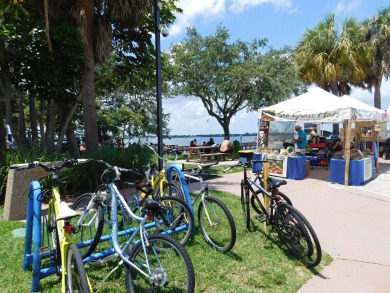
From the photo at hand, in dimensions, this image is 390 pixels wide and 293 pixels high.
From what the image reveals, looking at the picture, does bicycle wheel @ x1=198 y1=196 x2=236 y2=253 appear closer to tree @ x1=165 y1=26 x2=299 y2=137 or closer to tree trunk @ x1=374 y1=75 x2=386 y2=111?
tree @ x1=165 y1=26 x2=299 y2=137

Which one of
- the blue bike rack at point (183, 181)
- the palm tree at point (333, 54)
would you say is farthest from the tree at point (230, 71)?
the blue bike rack at point (183, 181)

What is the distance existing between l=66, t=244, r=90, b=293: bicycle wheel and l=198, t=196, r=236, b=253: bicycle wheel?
6.32 ft

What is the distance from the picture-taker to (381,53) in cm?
2017

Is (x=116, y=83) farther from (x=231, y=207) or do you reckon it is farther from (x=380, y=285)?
(x=380, y=285)

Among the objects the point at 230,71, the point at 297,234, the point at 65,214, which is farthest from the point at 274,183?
the point at 230,71

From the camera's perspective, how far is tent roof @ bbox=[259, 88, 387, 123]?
354 inches

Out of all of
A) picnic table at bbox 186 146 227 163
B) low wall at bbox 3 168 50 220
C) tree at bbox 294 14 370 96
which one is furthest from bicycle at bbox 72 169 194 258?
tree at bbox 294 14 370 96

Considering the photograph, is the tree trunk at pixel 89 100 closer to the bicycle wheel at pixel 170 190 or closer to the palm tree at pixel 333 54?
the bicycle wheel at pixel 170 190

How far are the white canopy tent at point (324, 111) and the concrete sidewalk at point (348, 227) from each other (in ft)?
4.26

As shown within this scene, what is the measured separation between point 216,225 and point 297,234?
101cm

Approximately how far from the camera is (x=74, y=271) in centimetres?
254

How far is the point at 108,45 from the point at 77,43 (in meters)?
1.37

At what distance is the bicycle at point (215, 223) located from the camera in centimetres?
401

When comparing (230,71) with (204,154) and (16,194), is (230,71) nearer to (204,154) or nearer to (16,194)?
(204,154)
